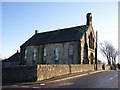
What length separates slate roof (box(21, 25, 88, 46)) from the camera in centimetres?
5231

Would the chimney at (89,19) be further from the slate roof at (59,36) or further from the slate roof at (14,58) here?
the slate roof at (14,58)

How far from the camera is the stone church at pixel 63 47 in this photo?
50406 millimetres

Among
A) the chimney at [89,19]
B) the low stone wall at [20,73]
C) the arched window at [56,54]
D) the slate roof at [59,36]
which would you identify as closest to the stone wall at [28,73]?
the low stone wall at [20,73]

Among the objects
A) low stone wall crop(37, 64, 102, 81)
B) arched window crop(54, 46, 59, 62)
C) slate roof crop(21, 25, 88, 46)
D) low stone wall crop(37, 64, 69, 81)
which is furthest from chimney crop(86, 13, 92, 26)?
low stone wall crop(37, 64, 69, 81)

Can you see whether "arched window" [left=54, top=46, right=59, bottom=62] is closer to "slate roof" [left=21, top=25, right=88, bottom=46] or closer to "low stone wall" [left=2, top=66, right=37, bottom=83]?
"slate roof" [left=21, top=25, right=88, bottom=46]

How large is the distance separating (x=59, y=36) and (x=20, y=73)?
1223 inches

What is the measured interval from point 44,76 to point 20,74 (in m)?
2.83

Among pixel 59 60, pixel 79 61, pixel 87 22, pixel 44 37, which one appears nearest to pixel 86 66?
pixel 79 61

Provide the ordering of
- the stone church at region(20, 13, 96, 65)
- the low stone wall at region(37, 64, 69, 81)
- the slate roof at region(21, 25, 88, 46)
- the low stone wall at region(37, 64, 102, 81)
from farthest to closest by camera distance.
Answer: the slate roof at region(21, 25, 88, 46)
the stone church at region(20, 13, 96, 65)
the low stone wall at region(37, 64, 102, 81)
the low stone wall at region(37, 64, 69, 81)

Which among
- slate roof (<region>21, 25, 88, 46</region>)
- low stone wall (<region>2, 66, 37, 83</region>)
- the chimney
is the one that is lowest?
low stone wall (<region>2, 66, 37, 83</region>)

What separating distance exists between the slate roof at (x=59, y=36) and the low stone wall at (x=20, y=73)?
26151 millimetres

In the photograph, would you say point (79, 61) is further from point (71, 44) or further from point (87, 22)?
point (87, 22)

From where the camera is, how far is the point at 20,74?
83.3ft

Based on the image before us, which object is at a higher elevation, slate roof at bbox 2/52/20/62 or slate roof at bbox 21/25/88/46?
slate roof at bbox 21/25/88/46
